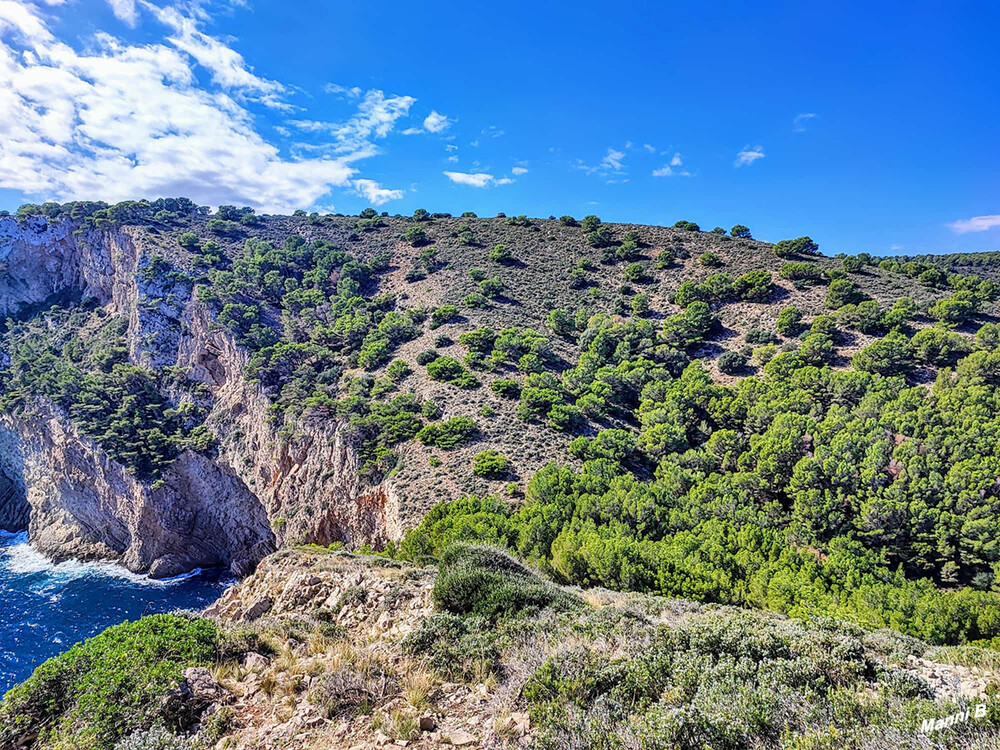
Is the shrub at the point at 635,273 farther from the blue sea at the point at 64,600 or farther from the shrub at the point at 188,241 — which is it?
the shrub at the point at 188,241

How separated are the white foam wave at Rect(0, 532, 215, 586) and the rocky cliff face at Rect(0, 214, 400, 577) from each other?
718mm

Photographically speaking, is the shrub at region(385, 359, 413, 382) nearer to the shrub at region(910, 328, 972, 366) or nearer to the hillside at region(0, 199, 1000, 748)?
the hillside at region(0, 199, 1000, 748)

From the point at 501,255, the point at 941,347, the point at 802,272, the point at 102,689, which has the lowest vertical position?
the point at 102,689

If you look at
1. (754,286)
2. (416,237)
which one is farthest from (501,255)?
(754,286)

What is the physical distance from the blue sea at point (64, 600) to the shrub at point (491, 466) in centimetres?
2372

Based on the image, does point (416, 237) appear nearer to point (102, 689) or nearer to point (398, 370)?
point (398, 370)

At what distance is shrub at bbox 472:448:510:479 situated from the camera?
25.5 metres

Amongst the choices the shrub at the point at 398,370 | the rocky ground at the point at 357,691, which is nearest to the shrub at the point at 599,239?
the shrub at the point at 398,370

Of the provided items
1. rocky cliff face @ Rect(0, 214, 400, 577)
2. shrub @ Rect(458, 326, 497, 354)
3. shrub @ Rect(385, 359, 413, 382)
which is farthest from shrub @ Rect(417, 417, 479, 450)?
shrub @ Rect(458, 326, 497, 354)

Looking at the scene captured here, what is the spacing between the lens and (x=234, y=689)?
7.09 meters

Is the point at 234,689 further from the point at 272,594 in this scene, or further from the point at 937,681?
the point at 937,681

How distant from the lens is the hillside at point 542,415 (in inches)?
630

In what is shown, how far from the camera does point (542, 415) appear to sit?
31.3m

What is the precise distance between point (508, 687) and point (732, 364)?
114ft
